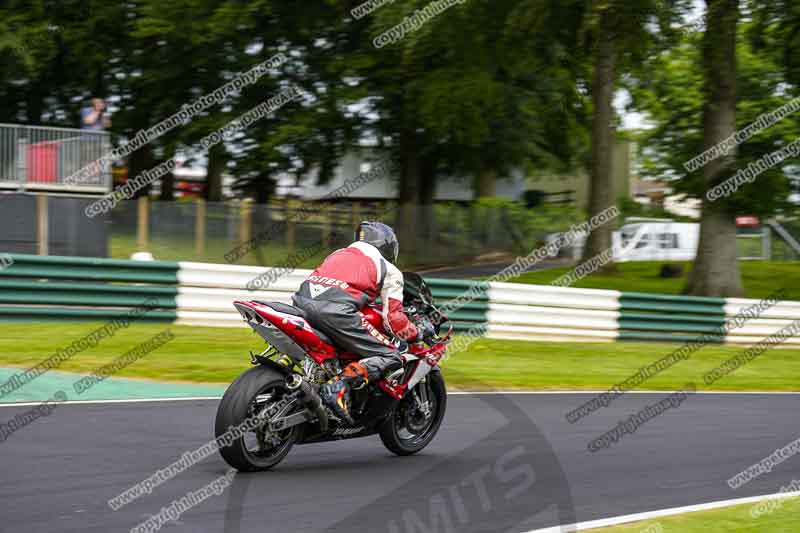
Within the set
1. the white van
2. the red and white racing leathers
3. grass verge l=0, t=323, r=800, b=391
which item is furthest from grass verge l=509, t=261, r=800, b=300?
the red and white racing leathers

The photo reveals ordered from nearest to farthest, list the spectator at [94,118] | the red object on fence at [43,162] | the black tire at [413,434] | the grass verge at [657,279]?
the black tire at [413,434], the red object on fence at [43,162], the spectator at [94,118], the grass verge at [657,279]

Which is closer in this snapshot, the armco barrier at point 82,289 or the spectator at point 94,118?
the armco barrier at point 82,289

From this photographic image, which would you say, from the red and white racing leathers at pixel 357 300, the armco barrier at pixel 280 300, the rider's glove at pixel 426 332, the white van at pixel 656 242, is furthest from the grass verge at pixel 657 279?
the red and white racing leathers at pixel 357 300

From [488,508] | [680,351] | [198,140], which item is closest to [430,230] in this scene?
[198,140]

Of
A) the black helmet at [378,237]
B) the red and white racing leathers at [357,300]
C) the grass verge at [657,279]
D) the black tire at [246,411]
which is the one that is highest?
the black helmet at [378,237]

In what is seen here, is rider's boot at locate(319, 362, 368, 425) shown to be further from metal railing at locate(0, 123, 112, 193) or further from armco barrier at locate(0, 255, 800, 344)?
metal railing at locate(0, 123, 112, 193)

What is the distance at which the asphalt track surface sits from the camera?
646cm

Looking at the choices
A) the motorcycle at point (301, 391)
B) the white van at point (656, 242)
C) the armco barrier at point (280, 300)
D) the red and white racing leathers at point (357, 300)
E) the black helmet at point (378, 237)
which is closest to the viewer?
the motorcycle at point (301, 391)

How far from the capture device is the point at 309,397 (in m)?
7.54

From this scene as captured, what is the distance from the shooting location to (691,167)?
2369 centimetres

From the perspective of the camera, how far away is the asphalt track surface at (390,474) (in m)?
6.46

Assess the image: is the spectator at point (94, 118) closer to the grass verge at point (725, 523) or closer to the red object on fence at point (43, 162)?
the red object on fence at point (43, 162)

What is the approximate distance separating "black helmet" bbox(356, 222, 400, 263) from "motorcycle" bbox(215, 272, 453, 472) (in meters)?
0.39

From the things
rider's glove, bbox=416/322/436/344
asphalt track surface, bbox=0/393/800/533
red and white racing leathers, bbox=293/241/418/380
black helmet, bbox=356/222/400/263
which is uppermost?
black helmet, bbox=356/222/400/263
